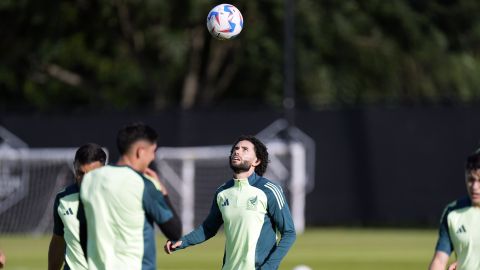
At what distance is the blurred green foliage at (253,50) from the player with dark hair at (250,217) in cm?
2430

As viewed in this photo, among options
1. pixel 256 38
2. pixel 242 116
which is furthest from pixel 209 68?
pixel 242 116

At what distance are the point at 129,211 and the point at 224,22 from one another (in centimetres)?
648

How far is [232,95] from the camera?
39.1m

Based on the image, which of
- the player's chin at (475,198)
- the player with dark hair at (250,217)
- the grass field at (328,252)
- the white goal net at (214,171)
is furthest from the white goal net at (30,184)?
the player's chin at (475,198)

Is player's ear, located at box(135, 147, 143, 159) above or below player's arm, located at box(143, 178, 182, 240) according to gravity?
above

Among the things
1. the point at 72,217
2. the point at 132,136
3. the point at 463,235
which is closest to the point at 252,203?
the point at 72,217

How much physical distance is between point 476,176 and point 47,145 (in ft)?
73.2

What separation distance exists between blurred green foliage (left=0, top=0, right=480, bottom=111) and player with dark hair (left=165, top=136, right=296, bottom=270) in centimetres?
2430

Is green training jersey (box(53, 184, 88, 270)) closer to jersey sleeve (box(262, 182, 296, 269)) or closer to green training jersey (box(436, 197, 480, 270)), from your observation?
jersey sleeve (box(262, 182, 296, 269))

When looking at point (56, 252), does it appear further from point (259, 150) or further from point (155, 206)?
point (155, 206)

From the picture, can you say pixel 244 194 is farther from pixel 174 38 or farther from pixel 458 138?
pixel 174 38

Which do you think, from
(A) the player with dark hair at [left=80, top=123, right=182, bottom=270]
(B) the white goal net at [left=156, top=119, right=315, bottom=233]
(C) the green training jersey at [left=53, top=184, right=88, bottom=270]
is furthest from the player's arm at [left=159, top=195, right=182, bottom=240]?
(B) the white goal net at [left=156, top=119, right=315, bottom=233]

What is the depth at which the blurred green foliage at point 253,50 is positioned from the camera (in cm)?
3516

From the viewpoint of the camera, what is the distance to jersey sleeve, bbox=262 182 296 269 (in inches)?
374
